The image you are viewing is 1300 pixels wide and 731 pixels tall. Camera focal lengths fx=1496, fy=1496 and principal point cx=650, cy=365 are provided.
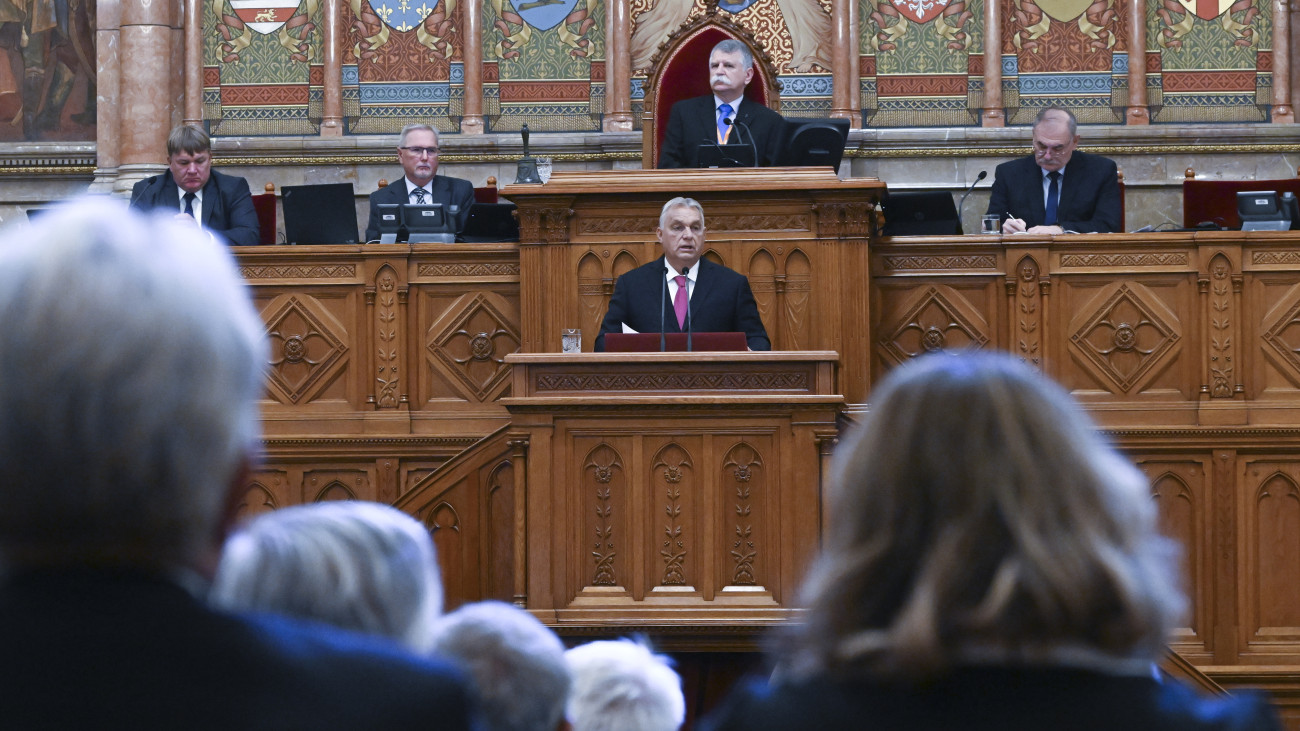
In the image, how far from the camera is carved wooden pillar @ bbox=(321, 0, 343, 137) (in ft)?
34.9

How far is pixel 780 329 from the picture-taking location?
677cm

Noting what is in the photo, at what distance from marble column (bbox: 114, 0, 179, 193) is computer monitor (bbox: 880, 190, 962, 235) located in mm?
5623

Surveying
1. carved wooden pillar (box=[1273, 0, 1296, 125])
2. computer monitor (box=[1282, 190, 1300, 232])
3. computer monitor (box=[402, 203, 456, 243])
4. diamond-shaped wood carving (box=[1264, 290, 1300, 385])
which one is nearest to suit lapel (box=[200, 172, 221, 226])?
computer monitor (box=[402, 203, 456, 243])

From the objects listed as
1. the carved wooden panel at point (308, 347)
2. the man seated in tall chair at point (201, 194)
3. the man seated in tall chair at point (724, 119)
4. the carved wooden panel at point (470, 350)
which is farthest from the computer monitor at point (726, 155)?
the man seated in tall chair at point (201, 194)

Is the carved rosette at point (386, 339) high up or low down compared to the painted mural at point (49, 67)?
down

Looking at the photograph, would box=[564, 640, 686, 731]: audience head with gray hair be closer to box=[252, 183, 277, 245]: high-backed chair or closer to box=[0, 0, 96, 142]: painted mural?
box=[252, 183, 277, 245]: high-backed chair

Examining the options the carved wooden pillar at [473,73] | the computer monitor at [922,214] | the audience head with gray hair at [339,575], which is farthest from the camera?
the carved wooden pillar at [473,73]

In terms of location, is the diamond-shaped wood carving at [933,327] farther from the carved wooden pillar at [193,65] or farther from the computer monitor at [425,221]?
the carved wooden pillar at [193,65]

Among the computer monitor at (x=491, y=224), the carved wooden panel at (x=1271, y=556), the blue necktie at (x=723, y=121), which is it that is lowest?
the carved wooden panel at (x=1271, y=556)

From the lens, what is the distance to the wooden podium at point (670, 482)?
16.5 feet

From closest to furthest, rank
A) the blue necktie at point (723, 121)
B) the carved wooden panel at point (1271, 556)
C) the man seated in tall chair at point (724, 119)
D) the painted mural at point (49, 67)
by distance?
the carved wooden panel at point (1271, 556)
the man seated in tall chair at point (724, 119)
the blue necktie at point (723, 121)
the painted mural at point (49, 67)

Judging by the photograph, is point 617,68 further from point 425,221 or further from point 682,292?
point 682,292

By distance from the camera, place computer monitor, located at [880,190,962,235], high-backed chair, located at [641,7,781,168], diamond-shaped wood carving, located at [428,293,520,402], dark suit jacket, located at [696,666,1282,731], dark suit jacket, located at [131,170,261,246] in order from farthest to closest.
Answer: high-backed chair, located at [641,7,781,168] < dark suit jacket, located at [131,170,261,246] < computer monitor, located at [880,190,962,235] < diamond-shaped wood carving, located at [428,293,520,402] < dark suit jacket, located at [696,666,1282,731]

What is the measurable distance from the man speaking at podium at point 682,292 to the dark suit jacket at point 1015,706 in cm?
505
